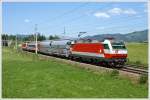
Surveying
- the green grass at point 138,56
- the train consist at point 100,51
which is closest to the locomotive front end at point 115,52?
the train consist at point 100,51

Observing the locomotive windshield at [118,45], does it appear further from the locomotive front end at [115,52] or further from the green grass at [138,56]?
the green grass at [138,56]

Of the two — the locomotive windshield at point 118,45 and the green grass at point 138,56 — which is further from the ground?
the locomotive windshield at point 118,45

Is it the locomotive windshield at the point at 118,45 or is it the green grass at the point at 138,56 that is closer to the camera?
the locomotive windshield at the point at 118,45

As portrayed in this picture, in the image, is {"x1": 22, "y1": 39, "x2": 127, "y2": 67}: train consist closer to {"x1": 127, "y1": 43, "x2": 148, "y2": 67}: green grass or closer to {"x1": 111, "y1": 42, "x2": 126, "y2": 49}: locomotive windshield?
{"x1": 111, "y1": 42, "x2": 126, "y2": 49}: locomotive windshield

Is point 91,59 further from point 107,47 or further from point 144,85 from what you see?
point 144,85

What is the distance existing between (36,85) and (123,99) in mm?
5382

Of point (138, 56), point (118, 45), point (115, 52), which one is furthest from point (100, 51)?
point (138, 56)

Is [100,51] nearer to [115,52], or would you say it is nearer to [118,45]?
[115,52]

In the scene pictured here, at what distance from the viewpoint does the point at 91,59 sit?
31797 mm

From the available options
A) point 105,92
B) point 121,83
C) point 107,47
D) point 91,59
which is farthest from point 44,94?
point 91,59

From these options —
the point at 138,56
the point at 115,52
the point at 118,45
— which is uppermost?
the point at 118,45

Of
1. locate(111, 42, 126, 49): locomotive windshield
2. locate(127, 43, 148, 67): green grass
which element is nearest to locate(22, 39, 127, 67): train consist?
locate(111, 42, 126, 49): locomotive windshield

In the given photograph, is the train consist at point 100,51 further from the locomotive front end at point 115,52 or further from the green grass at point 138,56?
the green grass at point 138,56

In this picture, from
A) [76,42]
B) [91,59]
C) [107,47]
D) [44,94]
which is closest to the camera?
[44,94]
